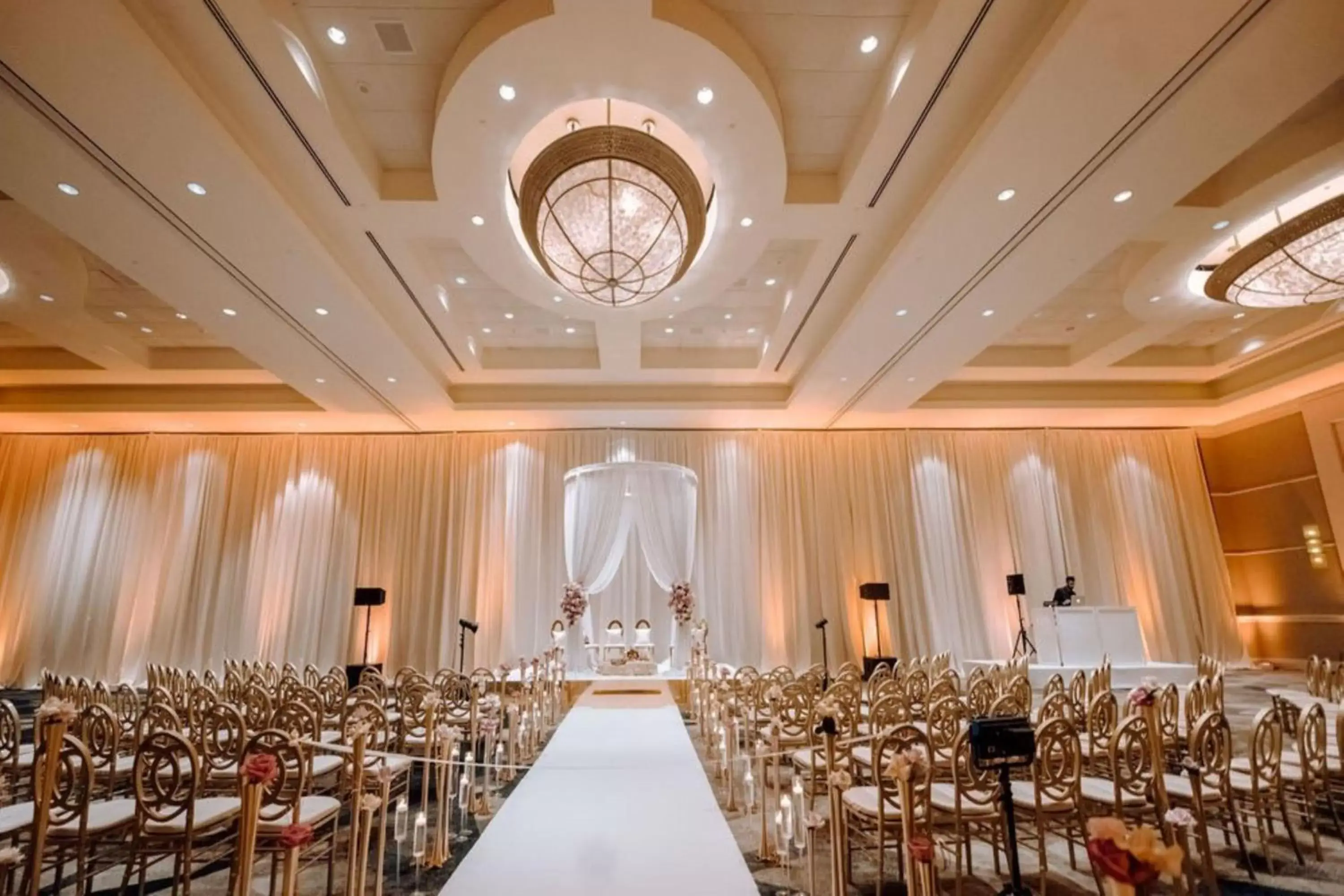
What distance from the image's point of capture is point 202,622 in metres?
11.2

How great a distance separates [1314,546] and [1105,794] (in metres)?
11.7

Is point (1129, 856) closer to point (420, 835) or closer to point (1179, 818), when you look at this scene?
point (1179, 818)

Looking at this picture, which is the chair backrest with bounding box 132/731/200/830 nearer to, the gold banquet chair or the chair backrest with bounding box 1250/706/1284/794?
the gold banquet chair

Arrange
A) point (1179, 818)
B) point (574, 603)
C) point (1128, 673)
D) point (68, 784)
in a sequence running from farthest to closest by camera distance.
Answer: point (1128, 673) < point (574, 603) < point (68, 784) < point (1179, 818)

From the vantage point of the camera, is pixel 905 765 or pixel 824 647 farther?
pixel 824 647

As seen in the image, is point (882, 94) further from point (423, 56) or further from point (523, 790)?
point (523, 790)

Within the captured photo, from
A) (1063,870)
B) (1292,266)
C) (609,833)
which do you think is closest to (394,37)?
(609,833)

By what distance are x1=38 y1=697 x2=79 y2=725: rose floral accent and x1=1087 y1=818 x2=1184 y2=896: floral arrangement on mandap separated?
384 cm

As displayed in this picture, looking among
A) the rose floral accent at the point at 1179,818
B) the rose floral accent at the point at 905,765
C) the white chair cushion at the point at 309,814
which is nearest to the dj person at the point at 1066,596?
the rose floral accent at the point at 1179,818

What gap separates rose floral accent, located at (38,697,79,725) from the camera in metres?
2.71

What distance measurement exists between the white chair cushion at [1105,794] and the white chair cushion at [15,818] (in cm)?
567

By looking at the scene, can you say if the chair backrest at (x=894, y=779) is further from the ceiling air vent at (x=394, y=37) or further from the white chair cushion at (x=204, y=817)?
the ceiling air vent at (x=394, y=37)

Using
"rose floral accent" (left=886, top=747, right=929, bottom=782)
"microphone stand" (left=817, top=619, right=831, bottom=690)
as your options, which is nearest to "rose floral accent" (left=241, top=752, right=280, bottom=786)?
"rose floral accent" (left=886, top=747, right=929, bottom=782)

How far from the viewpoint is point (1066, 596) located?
1105cm
